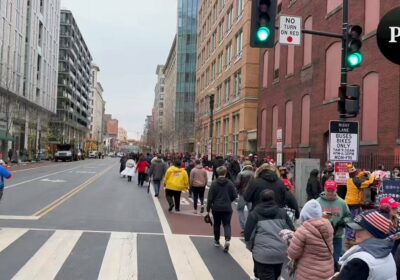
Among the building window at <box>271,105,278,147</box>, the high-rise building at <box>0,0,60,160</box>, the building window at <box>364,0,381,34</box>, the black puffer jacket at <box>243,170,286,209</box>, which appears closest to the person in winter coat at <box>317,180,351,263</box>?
the black puffer jacket at <box>243,170,286,209</box>

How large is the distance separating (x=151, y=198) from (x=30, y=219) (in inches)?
299

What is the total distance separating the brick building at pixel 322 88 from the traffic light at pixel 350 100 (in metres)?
8.54

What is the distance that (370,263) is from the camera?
3307 millimetres

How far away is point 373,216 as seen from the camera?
11.4 feet

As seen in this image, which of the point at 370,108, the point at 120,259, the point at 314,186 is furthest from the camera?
the point at 370,108

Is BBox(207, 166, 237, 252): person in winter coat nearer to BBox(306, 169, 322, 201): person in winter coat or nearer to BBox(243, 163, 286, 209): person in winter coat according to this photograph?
BBox(243, 163, 286, 209): person in winter coat

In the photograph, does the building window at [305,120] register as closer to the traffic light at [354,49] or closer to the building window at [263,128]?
the building window at [263,128]

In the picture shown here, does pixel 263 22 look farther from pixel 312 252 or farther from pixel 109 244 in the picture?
pixel 312 252

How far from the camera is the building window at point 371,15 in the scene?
2078 centimetres

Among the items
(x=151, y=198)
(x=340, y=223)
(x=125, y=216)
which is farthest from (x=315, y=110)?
(x=340, y=223)

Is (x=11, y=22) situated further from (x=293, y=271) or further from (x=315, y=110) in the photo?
(x=293, y=271)

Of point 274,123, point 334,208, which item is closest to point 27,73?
point 274,123

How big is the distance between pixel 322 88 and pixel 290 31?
14.9 metres

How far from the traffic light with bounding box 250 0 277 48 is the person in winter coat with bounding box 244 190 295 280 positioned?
4.88 m
